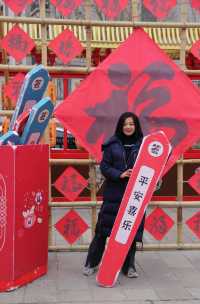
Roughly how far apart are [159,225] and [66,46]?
78.6 inches

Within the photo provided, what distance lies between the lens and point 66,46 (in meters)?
4.59

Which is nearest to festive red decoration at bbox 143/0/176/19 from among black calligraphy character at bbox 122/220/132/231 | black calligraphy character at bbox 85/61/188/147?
black calligraphy character at bbox 85/61/188/147

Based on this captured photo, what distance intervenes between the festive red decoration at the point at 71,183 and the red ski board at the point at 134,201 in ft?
3.13

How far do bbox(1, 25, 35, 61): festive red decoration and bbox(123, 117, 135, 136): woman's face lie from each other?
1.27 meters

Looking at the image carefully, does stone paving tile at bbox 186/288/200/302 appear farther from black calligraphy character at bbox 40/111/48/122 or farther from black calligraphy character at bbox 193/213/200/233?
black calligraphy character at bbox 40/111/48/122

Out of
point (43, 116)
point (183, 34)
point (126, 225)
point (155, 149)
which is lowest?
point (126, 225)

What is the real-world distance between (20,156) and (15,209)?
16.2 inches

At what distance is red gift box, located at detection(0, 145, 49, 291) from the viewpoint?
3689mm

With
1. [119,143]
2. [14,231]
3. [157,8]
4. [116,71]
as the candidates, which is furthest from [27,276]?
[157,8]

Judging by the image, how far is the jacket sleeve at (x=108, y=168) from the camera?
392 centimetres

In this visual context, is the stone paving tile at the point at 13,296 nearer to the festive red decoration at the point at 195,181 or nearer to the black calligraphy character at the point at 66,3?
the festive red decoration at the point at 195,181

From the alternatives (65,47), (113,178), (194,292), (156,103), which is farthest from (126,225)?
(65,47)

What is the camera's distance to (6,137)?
12.1ft

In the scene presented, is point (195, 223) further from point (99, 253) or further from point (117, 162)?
point (117, 162)
